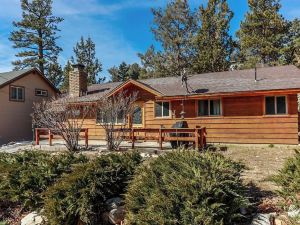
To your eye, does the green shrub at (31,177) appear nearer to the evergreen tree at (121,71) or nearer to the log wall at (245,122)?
the log wall at (245,122)

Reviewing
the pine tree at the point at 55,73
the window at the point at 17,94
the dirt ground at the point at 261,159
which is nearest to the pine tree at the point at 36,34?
the pine tree at the point at 55,73

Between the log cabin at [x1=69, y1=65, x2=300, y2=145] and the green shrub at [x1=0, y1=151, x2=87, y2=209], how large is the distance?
19.8 feet

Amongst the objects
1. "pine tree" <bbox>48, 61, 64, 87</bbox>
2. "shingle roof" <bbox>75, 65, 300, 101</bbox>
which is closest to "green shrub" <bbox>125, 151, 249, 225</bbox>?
"shingle roof" <bbox>75, 65, 300, 101</bbox>

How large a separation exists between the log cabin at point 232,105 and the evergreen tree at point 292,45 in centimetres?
1152

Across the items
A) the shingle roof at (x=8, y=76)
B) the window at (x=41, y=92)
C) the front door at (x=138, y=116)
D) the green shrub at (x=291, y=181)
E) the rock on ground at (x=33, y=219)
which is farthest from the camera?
the window at (x=41, y=92)

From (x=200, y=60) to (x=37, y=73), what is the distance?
47.2ft

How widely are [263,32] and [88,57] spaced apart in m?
22.3

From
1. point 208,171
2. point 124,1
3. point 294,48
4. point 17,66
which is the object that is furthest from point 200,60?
point 208,171

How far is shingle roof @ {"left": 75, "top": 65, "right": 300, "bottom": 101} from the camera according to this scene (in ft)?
42.9

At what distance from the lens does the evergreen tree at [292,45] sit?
25.5 m

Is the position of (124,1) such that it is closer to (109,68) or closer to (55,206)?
(55,206)

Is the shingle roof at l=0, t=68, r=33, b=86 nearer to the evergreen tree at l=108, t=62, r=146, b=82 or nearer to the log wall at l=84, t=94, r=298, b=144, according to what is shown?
the log wall at l=84, t=94, r=298, b=144

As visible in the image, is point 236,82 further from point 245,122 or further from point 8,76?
point 8,76

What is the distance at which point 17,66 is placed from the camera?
1406 inches
